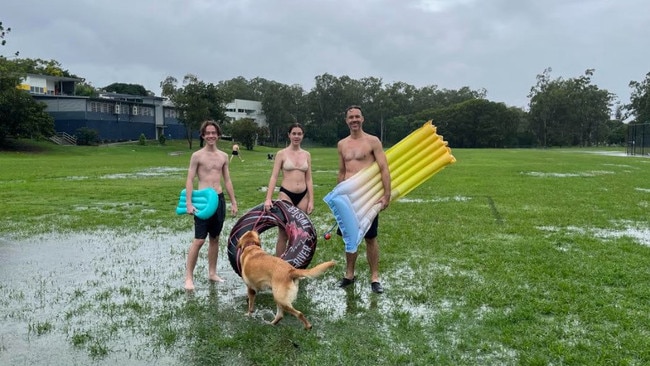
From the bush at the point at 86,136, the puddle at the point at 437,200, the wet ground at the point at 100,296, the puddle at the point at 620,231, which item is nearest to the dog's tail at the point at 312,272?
the wet ground at the point at 100,296

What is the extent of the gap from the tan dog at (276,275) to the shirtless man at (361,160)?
4.70 ft

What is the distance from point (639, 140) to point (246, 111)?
68.3 m

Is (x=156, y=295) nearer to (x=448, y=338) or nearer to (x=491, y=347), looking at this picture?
(x=448, y=338)

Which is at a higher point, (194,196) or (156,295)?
(194,196)

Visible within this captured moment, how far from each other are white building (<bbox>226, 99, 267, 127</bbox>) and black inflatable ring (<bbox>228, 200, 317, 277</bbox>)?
92.6 meters

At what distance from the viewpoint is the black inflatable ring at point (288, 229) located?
556 centimetres

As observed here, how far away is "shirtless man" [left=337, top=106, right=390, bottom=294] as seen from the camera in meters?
5.98

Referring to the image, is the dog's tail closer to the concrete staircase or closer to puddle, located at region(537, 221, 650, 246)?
puddle, located at region(537, 221, 650, 246)

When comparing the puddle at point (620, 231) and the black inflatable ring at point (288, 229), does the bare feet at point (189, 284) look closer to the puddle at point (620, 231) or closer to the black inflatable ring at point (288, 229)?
the black inflatable ring at point (288, 229)

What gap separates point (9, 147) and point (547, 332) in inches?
2098

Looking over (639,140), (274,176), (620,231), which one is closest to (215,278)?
(274,176)

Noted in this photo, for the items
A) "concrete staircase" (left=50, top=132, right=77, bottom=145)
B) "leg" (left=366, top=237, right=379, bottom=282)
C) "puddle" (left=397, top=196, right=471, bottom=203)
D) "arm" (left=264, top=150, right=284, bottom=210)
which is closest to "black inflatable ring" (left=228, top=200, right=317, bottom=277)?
"arm" (left=264, top=150, right=284, bottom=210)

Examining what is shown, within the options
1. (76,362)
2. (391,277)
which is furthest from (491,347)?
(76,362)

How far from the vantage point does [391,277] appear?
21.4ft
